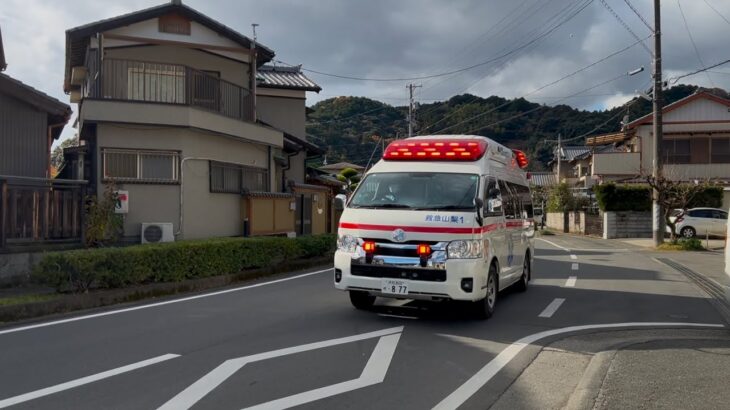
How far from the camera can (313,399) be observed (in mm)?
4926

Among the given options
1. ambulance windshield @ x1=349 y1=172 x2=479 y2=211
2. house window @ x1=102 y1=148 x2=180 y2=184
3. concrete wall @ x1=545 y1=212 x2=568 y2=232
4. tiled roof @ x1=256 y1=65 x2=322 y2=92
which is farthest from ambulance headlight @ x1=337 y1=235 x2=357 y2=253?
concrete wall @ x1=545 y1=212 x2=568 y2=232

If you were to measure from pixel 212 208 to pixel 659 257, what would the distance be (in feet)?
49.6

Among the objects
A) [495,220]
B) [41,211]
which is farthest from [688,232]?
[41,211]

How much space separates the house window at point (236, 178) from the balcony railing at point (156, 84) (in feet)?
5.13

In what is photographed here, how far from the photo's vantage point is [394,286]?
774 centimetres

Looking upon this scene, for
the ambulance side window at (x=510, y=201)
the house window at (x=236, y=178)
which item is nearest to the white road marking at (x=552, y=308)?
the ambulance side window at (x=510, y=201)

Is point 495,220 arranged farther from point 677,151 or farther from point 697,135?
point 697,135

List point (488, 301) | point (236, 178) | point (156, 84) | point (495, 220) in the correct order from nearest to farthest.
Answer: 1. point (488, 301)
2. point (495, 220)
3. point (156, 84)
4. point (236, 178)

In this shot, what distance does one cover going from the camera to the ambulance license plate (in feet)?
25.2

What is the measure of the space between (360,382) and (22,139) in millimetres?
13614

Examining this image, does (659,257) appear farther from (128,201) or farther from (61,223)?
(61,223)

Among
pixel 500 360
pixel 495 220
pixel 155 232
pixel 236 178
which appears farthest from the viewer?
pixel 236 178

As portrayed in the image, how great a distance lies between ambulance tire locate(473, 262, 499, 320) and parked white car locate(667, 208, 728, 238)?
23805 millimetres

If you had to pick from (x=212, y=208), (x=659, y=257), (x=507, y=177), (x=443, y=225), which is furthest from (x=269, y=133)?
(x=659, y=257)
